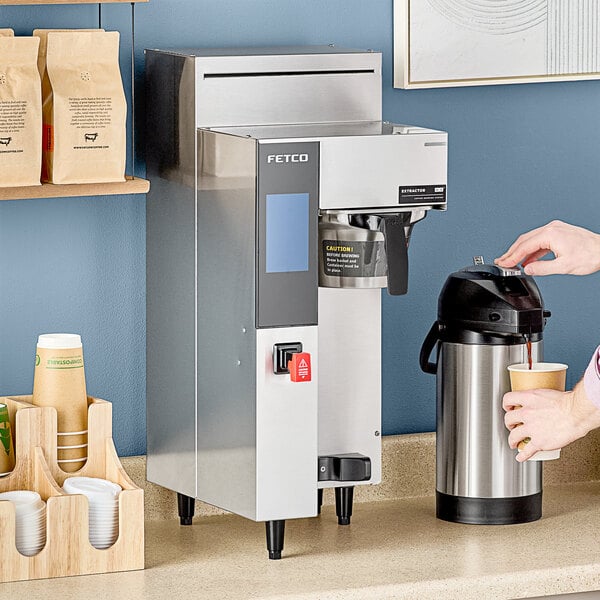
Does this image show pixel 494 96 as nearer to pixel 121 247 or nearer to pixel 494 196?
pixel 494 196

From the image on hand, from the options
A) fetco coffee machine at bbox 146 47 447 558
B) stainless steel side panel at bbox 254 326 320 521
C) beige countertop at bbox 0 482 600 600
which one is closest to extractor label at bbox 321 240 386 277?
fetco coffee machine at bbox 146 47 447 558

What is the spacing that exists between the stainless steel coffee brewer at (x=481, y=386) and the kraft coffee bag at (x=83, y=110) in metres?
0.58

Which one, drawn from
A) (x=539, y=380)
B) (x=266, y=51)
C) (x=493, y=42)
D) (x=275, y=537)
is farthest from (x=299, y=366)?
(x=493, y=42)

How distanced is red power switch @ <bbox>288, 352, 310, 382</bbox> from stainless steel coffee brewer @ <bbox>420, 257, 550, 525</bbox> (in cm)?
35

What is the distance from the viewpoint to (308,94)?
210cm

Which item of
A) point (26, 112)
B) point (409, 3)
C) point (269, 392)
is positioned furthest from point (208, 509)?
point (409, 3)

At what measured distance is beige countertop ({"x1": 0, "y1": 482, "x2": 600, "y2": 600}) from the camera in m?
1.92

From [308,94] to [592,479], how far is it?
931 millimetres

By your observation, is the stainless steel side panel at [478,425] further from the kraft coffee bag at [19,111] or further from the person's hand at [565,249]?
the kraft coffee bag at [19,111]

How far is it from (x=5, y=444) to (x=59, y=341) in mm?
165

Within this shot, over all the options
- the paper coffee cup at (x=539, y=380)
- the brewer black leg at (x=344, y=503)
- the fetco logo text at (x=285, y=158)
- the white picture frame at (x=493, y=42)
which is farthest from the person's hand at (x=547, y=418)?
the white picture frame at (x=493, y=42)

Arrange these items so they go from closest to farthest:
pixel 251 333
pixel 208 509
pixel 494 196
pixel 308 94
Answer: pixel 251 333
pixel 308 94
pixel 208 509
pixel 494 196

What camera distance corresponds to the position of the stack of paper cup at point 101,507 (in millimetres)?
1966

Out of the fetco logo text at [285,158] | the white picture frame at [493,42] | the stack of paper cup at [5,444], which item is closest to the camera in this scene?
the fetco logo text at [285,158]
